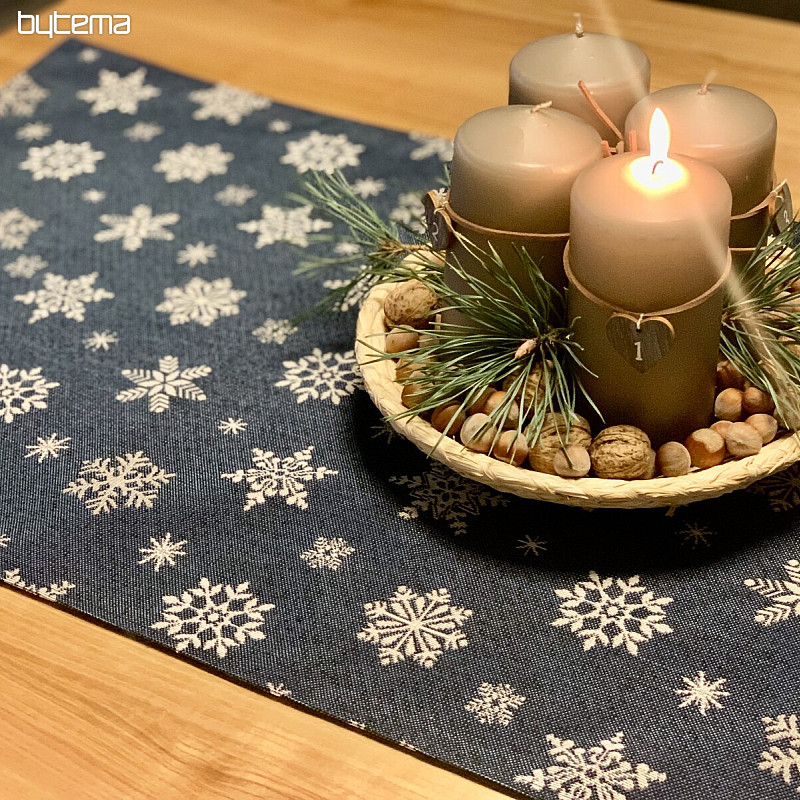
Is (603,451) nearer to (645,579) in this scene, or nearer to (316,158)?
(645,579)

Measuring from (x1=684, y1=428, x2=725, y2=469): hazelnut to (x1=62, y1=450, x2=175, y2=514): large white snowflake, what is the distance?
1.15ft

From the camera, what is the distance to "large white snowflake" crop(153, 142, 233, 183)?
1.04 m

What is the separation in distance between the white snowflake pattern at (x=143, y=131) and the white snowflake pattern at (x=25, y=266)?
0.73 feet

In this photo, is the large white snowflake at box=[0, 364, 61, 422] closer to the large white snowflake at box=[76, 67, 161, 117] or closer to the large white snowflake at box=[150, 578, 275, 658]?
the large white snowflake at box=[150, 578, 275, 658]

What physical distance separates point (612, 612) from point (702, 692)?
0.07 metres

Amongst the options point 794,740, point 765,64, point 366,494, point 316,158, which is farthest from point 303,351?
point 765,64

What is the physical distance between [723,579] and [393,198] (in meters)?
0.51

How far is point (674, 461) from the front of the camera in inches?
23.5

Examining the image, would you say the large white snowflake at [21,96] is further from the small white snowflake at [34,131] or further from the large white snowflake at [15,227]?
the large white snowflake at [15,227]

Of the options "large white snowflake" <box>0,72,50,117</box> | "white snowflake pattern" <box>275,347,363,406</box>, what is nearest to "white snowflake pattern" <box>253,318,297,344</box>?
"white snowflake pattern" <box>275,347,363,406</box>

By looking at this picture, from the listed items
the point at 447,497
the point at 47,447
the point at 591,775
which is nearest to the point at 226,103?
the point at 47,447

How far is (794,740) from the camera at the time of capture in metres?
0.54

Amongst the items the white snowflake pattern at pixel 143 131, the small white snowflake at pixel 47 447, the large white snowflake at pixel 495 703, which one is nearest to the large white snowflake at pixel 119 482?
the small white snowflake at pixel 47 447

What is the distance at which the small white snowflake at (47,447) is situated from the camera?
738 millimetres
